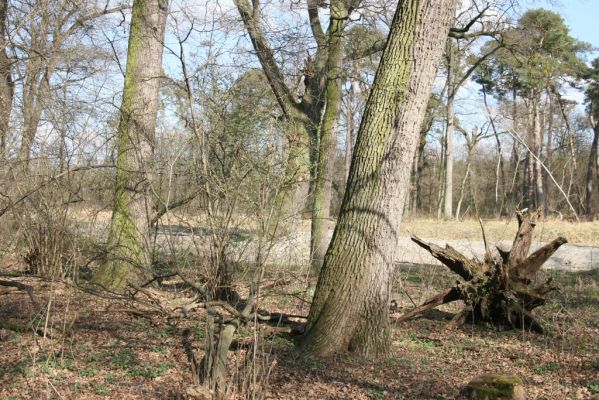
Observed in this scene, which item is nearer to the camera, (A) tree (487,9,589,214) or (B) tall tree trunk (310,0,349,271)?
(B) tall tree trunk (310,0,349,271)

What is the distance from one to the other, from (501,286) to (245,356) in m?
3.91

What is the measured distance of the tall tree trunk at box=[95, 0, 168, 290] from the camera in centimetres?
802

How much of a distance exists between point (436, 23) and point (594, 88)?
112 ft

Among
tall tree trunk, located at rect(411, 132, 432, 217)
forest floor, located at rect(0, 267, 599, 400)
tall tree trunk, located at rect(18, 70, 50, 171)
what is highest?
tall tree trunk, located at rect(411, 132, 432, 217)

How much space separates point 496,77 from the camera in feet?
99.5

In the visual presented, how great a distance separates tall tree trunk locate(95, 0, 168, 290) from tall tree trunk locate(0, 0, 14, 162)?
6.56 feet

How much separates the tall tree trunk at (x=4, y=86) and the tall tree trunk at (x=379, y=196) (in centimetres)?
562

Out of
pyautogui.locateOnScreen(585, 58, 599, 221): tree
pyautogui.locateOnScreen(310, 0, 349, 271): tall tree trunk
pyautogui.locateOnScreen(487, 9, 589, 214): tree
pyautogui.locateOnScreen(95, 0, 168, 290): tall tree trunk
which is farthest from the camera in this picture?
pyautogui.locateOnScreen(585, 58, 599, 221): tree

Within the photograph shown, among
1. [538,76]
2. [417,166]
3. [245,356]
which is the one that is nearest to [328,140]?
[245,356]

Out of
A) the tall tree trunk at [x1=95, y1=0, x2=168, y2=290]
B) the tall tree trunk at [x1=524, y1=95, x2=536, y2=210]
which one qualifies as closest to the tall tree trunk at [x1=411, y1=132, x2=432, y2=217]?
→ the tall tree trunk at [x1=524, y1=95, x2=536, y2=210]

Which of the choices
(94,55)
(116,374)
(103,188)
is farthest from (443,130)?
(116,374)

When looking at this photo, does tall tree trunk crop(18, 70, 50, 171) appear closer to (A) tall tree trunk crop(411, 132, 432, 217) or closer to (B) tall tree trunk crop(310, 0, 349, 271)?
(B) tall tree trunk crop(310, 0, 349, 271)

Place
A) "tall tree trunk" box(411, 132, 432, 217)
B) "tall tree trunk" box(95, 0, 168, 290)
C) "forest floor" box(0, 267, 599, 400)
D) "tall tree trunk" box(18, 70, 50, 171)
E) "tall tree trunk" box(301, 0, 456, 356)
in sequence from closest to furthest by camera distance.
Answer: "forest floor" box(0, 267, 599, 400) < "tall tree trunk" box(301, 0, 456, 356) < "tall tree trunk" box(95, 0, 168, 290) < "tall tree trunk" box(18, 70, 50, 171) < "tall tree trunk" box(411, 132, 432, 217)

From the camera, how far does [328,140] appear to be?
11000 mm
